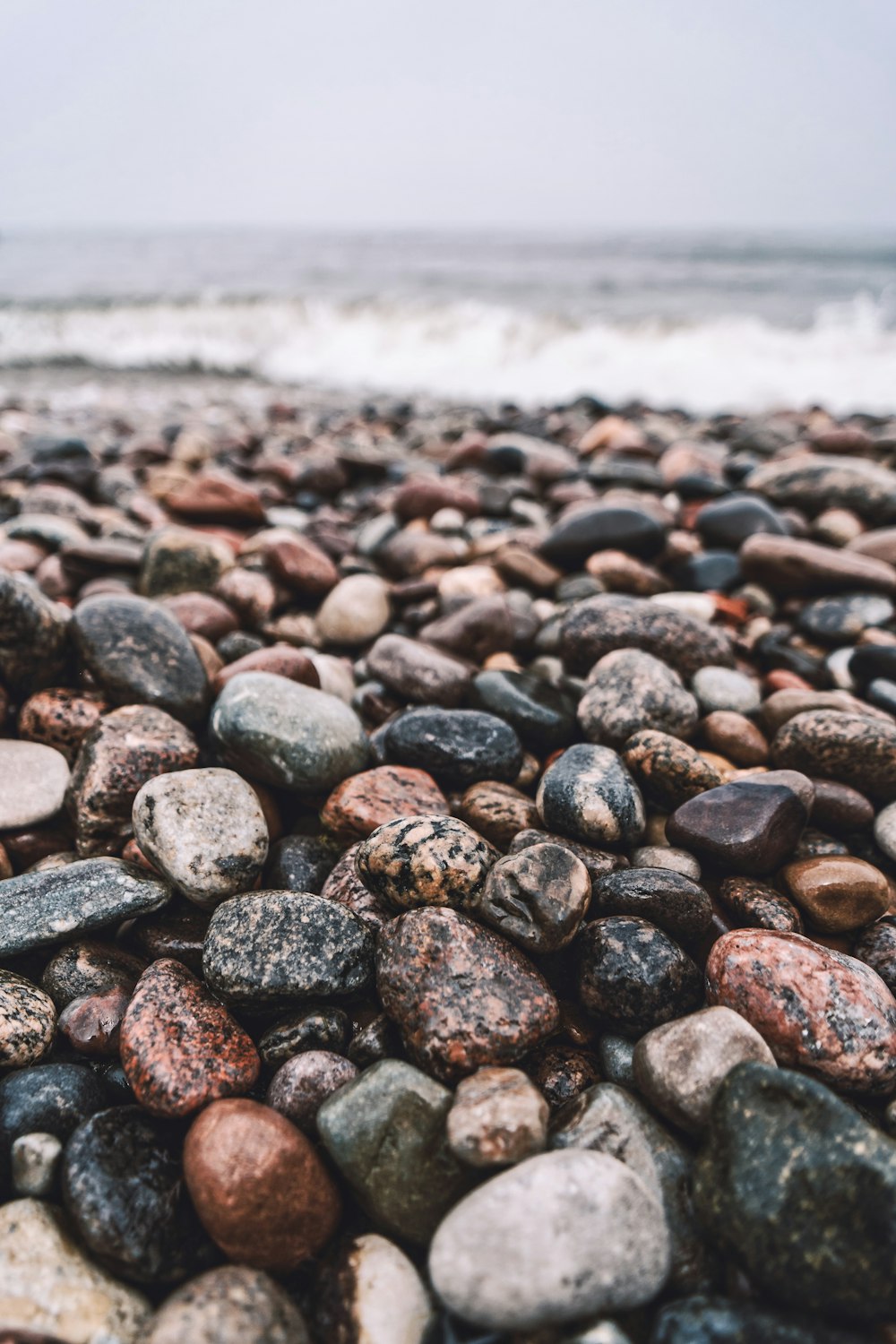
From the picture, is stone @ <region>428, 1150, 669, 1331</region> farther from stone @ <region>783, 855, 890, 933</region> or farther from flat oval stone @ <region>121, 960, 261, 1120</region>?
stone @ <region>783, 855, 890, 933</region>

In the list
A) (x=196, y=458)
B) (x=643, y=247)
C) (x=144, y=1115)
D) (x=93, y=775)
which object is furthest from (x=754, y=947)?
(x=643, y=247)

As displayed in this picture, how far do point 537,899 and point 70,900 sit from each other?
1.09 meters

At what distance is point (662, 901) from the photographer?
5.32ft

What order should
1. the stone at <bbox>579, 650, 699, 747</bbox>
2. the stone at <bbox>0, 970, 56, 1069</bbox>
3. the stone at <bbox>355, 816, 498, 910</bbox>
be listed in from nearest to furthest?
the stone at <bbox>0, 970, 56, 1069</bbox> < the stone at <bbox>355, 816, 498, 910</bbox> < the stone at <bbox>579, 650, 699, 747</bbox>

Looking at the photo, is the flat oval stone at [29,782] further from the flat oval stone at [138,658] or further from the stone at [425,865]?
the stone at [425,865]

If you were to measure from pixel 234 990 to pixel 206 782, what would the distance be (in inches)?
20.8

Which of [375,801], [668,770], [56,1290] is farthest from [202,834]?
[668,770]

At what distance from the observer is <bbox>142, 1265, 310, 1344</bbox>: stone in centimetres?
108

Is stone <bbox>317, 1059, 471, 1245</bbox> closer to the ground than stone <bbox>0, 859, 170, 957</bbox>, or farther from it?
closer to the ground

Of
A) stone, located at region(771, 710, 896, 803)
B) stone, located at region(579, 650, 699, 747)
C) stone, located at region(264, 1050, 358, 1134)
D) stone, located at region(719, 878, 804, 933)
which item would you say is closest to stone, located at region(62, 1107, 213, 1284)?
stone, located at region(264, 1050, 358, 1134)

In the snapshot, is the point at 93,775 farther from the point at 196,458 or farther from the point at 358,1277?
the point at 196,458

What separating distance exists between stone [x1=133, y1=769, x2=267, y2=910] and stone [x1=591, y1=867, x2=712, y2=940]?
2.81 ft

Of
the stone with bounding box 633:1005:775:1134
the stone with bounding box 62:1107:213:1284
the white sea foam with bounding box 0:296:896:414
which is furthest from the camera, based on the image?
the white sea foam with bounding box 0:296:896:414

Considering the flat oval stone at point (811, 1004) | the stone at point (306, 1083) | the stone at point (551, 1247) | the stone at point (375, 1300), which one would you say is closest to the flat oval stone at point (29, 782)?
the stone at point (306, 1083)
